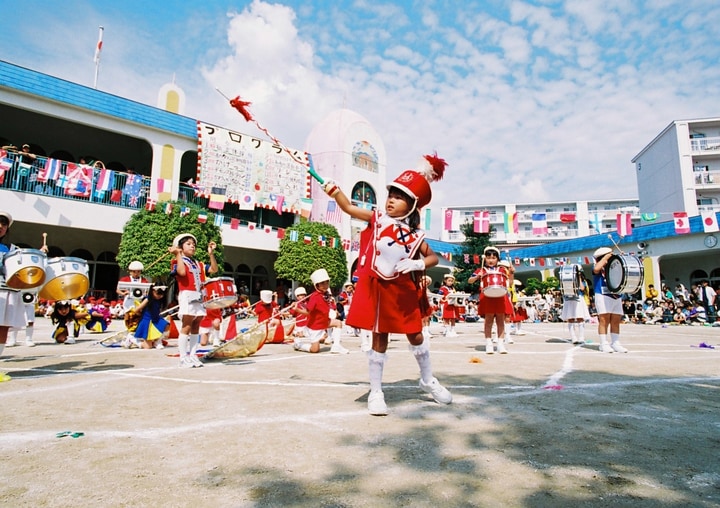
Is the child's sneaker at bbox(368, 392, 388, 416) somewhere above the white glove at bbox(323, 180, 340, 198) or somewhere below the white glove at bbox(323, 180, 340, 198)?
below

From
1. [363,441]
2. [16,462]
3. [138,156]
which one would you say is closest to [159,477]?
[16,462]

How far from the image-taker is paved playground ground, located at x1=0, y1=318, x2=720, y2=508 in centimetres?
194

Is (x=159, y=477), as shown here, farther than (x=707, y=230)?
No

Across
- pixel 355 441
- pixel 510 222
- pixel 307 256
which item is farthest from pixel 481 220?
pixel 355 441

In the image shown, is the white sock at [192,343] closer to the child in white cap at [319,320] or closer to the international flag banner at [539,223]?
the child in white cap at [319,320]

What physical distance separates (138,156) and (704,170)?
45.2m

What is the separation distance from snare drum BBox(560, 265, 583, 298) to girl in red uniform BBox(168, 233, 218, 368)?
26.8 ft

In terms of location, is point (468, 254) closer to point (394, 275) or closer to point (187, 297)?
point (187, 297)

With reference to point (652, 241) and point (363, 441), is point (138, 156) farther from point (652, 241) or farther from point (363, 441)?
point (652, 241)

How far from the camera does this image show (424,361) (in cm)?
393

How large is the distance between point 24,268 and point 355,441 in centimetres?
467

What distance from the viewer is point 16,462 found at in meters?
2.29

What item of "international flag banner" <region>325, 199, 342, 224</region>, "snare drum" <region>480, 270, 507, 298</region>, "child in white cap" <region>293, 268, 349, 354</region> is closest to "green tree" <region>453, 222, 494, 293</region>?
"international flag banner" <region>325, 199, 342, 224</region>

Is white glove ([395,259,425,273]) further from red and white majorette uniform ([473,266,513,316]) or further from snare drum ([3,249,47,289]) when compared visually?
red and white majorette uniform ([473,266,513,316])
